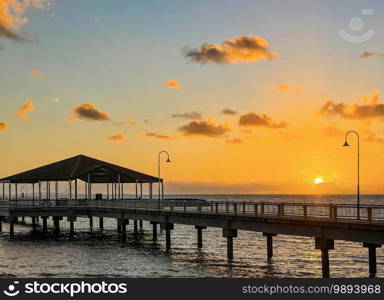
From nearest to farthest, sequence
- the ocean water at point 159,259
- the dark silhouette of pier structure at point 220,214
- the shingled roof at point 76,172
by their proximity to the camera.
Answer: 1. the dark silhouette of pier structure at point 220,214
2. the ocean water at point 159,259
3. the shingled roof at point 76,172

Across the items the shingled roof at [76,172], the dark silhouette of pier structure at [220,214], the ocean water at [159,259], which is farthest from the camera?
the shingled roof at [76,172]

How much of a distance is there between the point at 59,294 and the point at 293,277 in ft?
62.7

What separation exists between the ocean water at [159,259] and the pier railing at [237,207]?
4.08 meters

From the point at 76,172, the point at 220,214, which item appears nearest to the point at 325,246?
the point at 220,214

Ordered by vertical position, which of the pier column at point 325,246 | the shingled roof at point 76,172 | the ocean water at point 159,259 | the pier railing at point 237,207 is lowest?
the ocean water at point 159,259

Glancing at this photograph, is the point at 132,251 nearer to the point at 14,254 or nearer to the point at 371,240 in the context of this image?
the point at 14,254

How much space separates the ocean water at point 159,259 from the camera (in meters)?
45.9

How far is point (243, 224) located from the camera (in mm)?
48281

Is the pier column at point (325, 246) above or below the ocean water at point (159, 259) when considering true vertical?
above

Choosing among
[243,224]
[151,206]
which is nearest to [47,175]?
[151,206]

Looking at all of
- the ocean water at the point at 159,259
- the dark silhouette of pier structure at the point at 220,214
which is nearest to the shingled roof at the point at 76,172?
the dark silhouette of pier structure at the point at 220,214

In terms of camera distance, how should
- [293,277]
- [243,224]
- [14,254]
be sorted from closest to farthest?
[293,277] → [243,224] → [14,254]

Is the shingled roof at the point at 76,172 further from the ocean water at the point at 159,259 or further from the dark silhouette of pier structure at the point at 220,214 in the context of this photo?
the ocean water at the point at 159,259

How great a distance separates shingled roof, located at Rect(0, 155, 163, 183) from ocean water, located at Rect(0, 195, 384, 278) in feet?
25.5
